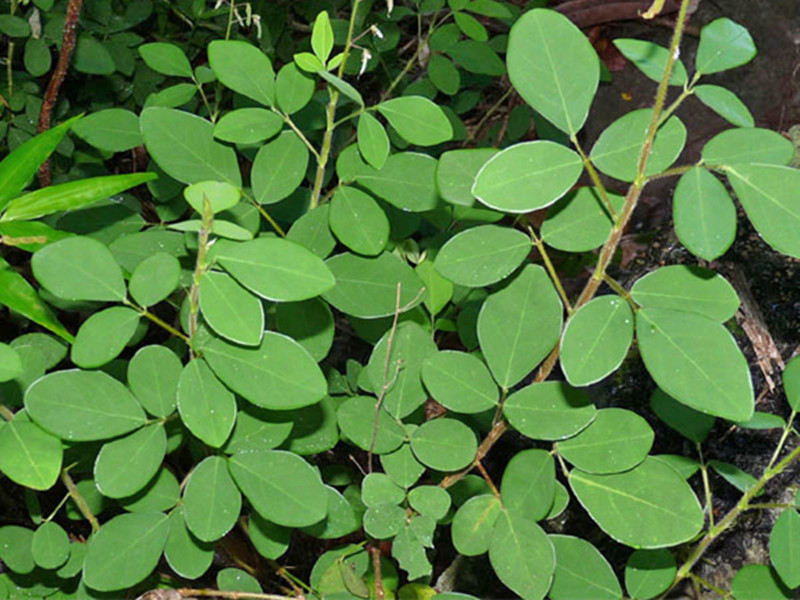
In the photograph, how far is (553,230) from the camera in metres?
1.18

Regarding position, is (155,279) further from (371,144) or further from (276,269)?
(371,144)

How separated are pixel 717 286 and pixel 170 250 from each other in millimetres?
799

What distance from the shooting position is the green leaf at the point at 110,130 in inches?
60.7

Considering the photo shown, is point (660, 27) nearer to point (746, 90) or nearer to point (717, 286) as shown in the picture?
point (746, 90)

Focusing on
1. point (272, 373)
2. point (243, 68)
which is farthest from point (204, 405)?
point (243, 68)

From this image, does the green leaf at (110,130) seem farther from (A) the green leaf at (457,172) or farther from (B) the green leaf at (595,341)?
(B) the green leaf at (595,341)

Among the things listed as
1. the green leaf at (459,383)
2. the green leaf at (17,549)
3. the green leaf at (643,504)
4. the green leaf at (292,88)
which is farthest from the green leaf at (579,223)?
the green leaf at (17,549)

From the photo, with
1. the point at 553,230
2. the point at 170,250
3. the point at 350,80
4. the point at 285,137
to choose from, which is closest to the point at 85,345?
the point at 170,250

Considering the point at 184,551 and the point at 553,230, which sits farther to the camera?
the point at 184,551

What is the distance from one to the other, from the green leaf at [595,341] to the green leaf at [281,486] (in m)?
0.39

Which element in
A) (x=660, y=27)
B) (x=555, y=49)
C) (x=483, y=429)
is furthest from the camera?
(x=660, y=27)

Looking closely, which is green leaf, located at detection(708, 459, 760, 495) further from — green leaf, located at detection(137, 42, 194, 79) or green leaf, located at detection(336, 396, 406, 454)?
green leaf, located at detection(137, 42, 194, 79)

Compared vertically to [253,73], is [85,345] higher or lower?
lower

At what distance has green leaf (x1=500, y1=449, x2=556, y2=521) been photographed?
1.25m
